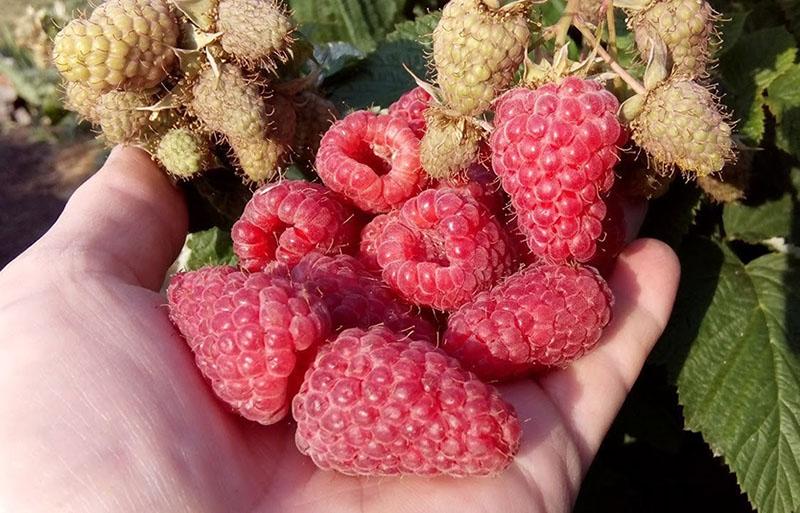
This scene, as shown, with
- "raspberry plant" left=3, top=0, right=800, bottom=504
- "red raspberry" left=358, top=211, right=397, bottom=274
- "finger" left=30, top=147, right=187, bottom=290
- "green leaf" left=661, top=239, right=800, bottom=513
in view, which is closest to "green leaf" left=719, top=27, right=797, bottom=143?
"raspberry plant" left=3, top=0, right=800, bottom=504

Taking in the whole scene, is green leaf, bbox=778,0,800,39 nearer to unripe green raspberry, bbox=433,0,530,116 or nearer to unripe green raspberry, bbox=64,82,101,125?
unripe green raspberry, bbox=433,0,530,116

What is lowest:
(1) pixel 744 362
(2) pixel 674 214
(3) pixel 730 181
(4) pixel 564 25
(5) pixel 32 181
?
(5) pixel 32 181

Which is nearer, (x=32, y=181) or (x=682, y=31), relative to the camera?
(x=682, y=31)

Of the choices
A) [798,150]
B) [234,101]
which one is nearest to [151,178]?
[234,101]

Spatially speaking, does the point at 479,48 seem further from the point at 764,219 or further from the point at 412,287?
the point at 764,219

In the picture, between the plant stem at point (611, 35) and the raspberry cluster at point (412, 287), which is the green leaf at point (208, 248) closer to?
the raspberry cluster at point (412, 287)

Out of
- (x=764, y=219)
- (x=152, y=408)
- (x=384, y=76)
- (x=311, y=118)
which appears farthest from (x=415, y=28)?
(x=152, y=408)

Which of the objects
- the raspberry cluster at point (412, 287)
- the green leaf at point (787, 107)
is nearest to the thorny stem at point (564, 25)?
the raspberry cluster at point (412, 287)
